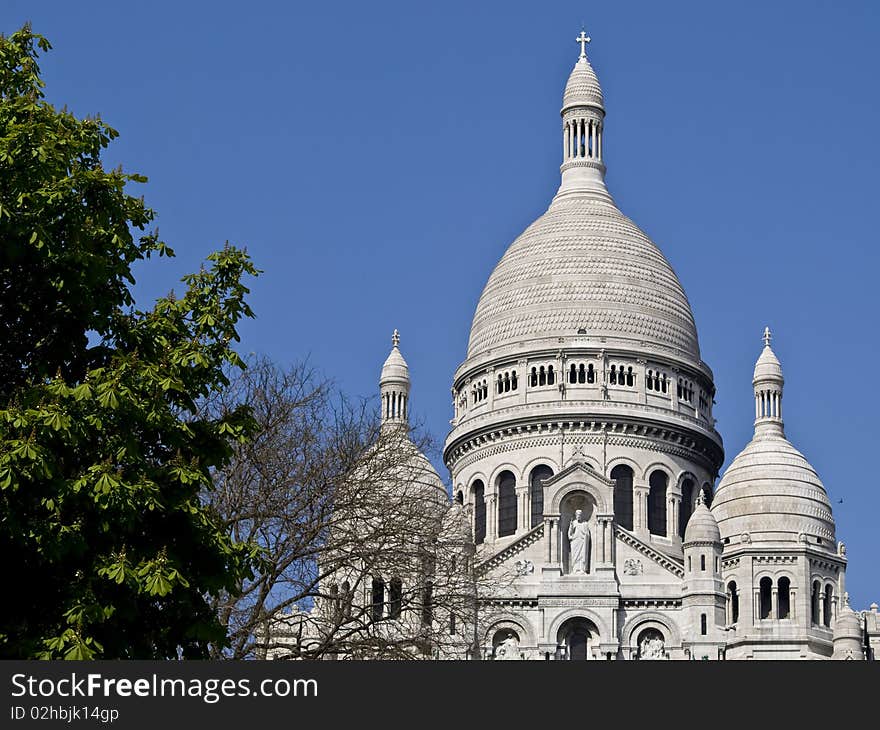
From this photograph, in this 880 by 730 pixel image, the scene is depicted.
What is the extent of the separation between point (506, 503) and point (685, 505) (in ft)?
26.3

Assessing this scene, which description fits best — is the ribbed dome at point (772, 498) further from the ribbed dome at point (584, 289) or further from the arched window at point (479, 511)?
the arched window at point (479, 511)

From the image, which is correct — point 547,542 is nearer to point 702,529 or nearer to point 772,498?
point 702,529

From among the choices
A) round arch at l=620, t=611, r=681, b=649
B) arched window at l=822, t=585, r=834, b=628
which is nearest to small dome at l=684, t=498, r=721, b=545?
round arch at l=620, t=611, r=681, b=649

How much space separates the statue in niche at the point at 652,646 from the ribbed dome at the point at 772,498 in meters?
9.77

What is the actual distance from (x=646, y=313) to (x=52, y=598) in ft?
261

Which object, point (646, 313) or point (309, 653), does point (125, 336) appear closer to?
point (309, 653)

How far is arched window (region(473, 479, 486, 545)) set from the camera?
3954 inches

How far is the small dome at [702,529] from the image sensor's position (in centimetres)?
8956

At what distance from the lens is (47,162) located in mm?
27719

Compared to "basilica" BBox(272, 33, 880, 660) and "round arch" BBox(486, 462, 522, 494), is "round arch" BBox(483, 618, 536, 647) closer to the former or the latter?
"basilica" BBox(272, 33, 880, 660)

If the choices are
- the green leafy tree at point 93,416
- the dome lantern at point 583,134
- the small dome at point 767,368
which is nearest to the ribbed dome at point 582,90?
the dome lantern at point 583,134

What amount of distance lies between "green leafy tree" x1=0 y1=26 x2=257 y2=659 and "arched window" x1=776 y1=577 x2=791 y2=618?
6891 cm

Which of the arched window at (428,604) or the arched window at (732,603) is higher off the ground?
the arched window at (732,603)

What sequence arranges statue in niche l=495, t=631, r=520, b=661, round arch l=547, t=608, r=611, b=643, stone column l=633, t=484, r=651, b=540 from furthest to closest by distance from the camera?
stone column l=633, t=484, r=651, b=540 → round arch l=547, t=608, r=611, b=643 → statue in niche l=495, t=631, r=520, b=661
